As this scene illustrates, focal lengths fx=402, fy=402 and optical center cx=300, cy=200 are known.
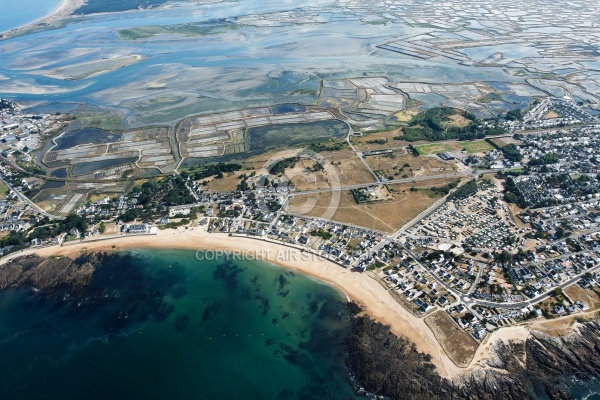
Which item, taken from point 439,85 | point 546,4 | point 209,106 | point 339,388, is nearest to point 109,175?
point 209,106

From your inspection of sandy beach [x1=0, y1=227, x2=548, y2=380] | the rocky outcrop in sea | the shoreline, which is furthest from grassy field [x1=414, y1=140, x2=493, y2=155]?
the rocky outcrop in sea

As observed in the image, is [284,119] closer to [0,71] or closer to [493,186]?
[493,186]

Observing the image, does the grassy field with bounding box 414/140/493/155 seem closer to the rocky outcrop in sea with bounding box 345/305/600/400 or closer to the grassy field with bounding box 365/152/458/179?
the grassy field with bounding box 365/152/458/179

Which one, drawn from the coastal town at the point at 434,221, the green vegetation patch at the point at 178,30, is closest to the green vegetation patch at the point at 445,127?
the coastal town at the point at 434,221

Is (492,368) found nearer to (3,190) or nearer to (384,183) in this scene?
(384,183)

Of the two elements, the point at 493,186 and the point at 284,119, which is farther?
the point at 284,119

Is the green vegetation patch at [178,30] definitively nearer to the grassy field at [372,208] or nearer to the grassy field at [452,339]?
the grassy field at [372,208]
